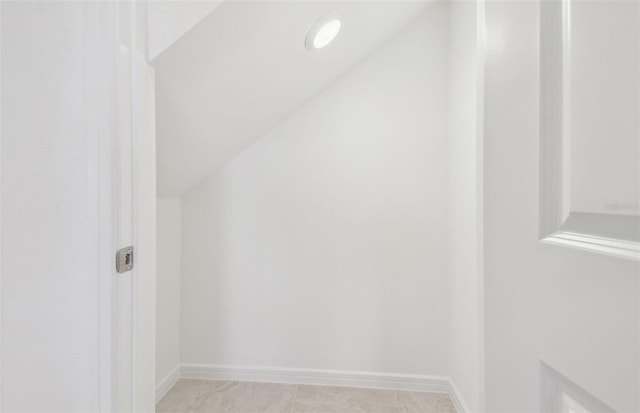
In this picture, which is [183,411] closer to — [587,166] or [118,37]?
[118,37]

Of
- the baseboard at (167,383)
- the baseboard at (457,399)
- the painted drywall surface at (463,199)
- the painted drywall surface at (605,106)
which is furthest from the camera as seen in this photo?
the baseboard at (167,383)

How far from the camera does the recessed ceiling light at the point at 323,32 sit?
156 centimetres

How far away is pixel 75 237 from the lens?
0.78m

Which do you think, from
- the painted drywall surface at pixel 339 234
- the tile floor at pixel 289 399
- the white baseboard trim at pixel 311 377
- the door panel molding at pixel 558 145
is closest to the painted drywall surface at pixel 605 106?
the door panel molding at pixel 558 145

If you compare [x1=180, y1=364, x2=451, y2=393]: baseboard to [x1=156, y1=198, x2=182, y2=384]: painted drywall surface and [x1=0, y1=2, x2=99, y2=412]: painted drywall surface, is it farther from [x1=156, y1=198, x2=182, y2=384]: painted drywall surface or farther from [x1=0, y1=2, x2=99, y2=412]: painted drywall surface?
[x1=0, y1=2, x2=99, y2=412]: painted drywall surface

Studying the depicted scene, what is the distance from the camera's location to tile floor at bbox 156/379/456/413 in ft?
6.23

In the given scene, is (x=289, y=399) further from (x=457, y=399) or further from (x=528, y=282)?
(x=528, y=282)

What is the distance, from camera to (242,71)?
147 centimetres

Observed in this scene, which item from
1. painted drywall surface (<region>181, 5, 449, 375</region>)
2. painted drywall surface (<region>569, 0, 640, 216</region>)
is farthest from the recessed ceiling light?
painted drywall surface (<region>569, 0, 640, 216</region>)

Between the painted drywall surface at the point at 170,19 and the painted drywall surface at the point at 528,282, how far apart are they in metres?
0.78

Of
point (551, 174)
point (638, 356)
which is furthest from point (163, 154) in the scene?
point (638, 356)

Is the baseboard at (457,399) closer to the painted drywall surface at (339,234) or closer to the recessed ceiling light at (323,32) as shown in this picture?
the painted drywall surface at (339,234)

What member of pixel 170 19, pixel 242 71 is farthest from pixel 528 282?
pixel 242 71

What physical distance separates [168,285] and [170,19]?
5.16 ft
